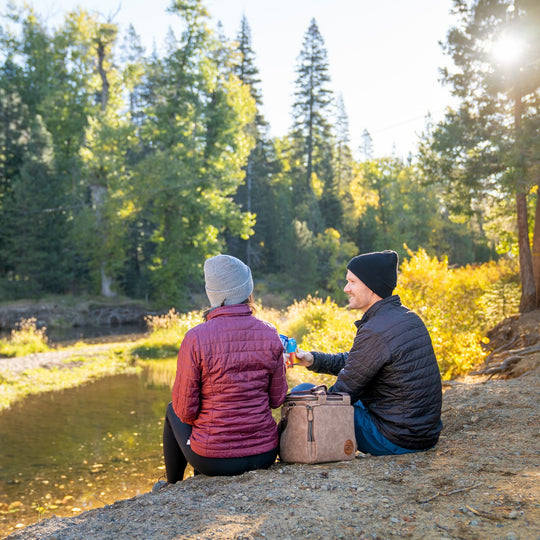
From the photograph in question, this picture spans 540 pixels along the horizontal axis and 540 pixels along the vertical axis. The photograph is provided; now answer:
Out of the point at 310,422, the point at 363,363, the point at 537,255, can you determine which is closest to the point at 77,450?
the point at 310,422

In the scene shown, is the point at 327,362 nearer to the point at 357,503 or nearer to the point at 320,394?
the point at 320,394

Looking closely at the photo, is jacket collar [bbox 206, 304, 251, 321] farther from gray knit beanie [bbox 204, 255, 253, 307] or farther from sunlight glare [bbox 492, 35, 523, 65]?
sunlight glare [bbox 492, 35, 523, 65]

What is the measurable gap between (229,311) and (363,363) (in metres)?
0.85

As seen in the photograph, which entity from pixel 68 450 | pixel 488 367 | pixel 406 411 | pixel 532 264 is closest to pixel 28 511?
pixel 68 450

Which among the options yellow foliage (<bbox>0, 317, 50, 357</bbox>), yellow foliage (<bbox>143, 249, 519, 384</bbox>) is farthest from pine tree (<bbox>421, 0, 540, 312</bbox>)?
yellow foliage (<bbox>0, 317, 50, 357</bbox>)

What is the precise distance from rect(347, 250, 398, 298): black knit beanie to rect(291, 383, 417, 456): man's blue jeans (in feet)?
2.46

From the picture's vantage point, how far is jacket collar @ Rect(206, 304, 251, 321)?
124 inches

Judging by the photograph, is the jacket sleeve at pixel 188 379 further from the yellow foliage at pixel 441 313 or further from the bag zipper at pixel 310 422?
the yellow foliage at pixel 441 313

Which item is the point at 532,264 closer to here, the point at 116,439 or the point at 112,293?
the point at 116,439

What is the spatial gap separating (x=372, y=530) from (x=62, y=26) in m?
34.1

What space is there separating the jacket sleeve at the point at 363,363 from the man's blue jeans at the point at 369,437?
15 cm

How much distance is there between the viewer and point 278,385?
3307 millimetres

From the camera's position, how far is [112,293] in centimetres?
2856

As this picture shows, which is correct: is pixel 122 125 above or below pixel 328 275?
above
